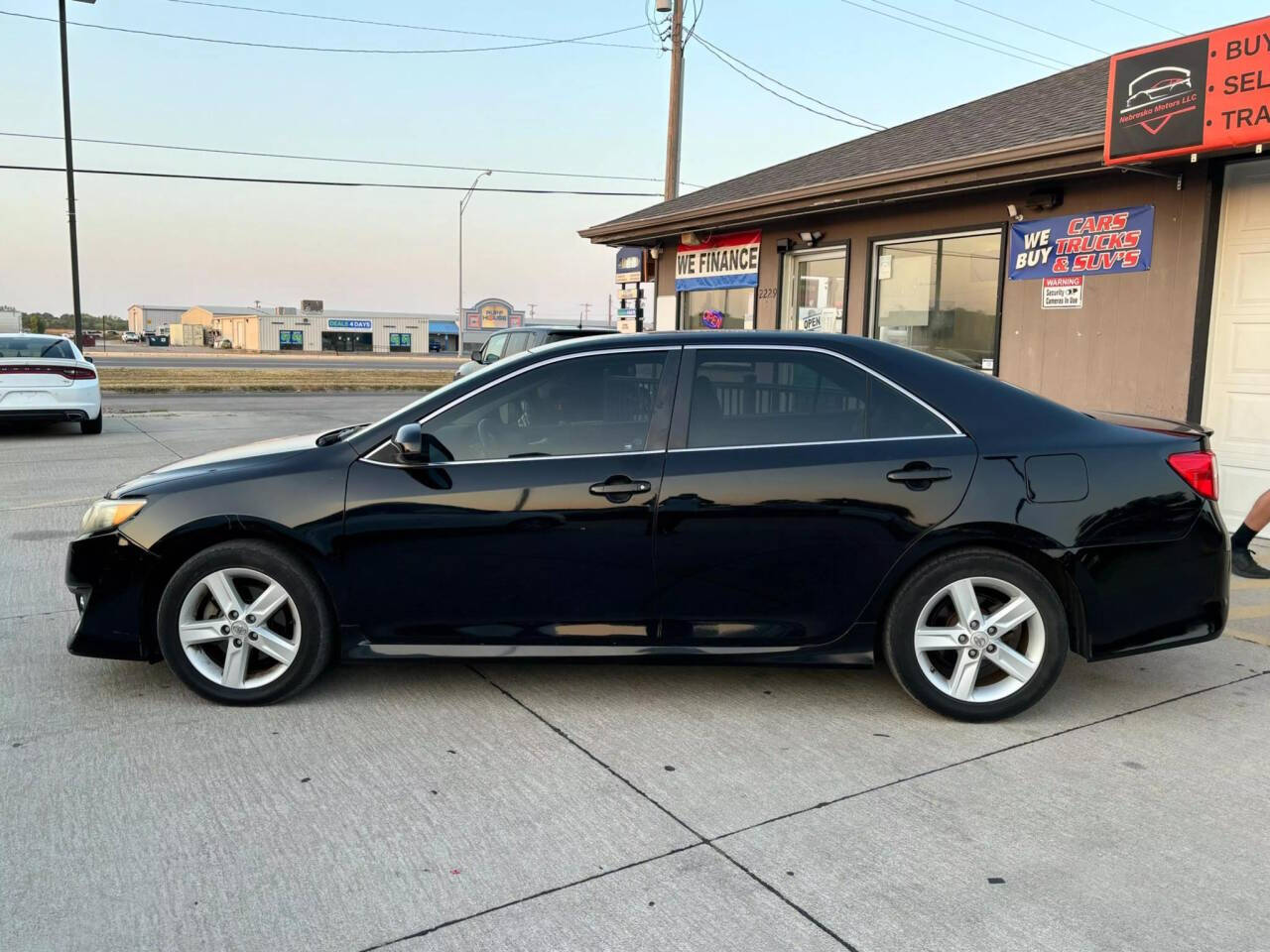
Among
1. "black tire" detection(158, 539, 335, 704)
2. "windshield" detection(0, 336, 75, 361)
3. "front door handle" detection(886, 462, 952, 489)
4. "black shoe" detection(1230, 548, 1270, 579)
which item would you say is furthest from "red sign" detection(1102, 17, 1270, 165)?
"windshield" detection(0, 336, 75, 361)

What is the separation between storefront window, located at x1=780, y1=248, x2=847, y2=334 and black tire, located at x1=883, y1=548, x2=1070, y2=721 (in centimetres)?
733

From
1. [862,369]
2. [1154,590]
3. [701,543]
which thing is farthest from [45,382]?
[1154,590]

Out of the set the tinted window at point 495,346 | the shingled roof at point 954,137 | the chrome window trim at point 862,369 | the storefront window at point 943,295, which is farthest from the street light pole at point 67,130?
the chrome window trim at point 862,369

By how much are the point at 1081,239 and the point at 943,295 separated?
1.67 m

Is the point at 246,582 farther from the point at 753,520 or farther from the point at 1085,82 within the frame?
the point at 1085,82

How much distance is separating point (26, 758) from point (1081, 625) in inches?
162

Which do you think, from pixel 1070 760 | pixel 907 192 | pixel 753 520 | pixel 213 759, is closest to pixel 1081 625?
pixel 1070 760

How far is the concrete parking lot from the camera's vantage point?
280 cm

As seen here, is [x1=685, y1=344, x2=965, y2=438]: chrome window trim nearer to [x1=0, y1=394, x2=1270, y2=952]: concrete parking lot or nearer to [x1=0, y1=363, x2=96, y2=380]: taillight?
[x1=0, y1=394, x2=1270, y2=952]: concrete parking lot

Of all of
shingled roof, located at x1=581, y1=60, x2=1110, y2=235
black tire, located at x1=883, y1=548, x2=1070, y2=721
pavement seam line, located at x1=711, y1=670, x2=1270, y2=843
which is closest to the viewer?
pavement seam line, located at x1=711, y1=670, x2=1270, y2=843

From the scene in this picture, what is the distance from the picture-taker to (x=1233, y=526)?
807 cm

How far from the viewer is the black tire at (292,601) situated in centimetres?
421

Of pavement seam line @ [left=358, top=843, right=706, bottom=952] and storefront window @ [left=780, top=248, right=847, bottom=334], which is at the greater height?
storefront window @ [left=780, top=248, right=847, bottom=334]

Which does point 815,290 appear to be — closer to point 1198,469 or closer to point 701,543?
point 1198,469
